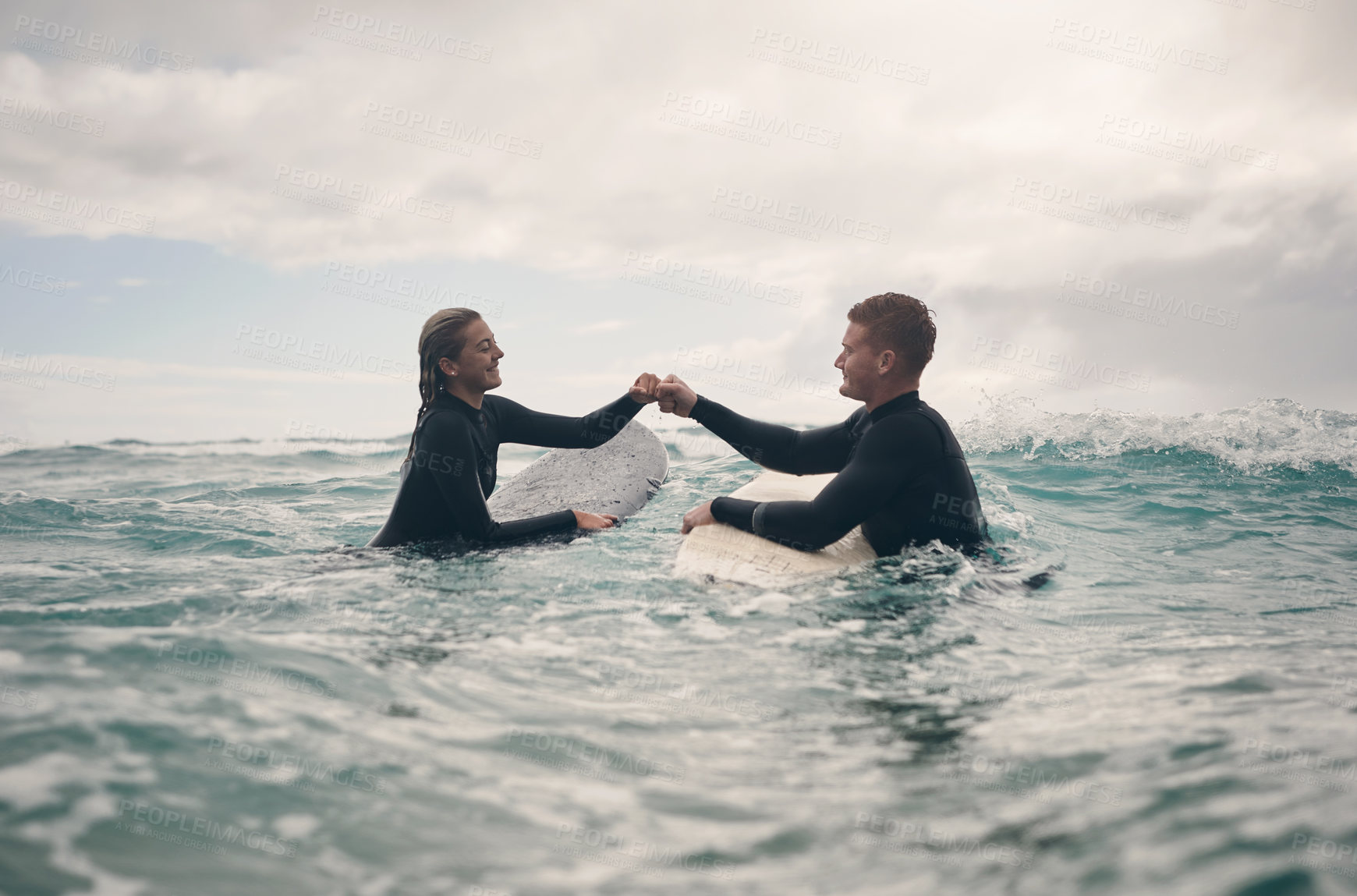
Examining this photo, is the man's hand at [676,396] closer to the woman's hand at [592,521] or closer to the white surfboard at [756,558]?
the woman's hand at [592,521]

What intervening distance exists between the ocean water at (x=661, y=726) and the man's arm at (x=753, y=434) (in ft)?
2.94

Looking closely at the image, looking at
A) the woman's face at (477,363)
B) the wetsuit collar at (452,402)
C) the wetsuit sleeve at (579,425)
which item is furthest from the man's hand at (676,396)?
the wetsuit collar at (452,402)

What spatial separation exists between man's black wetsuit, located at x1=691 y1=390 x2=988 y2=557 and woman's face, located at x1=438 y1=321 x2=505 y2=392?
5.28ft

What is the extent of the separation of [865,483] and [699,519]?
3.68 feet

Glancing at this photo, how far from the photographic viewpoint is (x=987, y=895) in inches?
75.1

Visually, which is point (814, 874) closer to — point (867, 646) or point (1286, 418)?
point (867, 646)

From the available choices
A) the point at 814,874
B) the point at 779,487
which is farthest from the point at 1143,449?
the point at 814,874

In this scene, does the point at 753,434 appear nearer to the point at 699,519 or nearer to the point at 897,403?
the point at 699,519

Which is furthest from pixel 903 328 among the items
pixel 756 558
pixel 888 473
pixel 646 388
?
pixel 646 388

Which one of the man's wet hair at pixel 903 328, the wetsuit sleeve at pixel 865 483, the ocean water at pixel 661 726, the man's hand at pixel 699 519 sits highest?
the man's wet hair at pixel 903 328

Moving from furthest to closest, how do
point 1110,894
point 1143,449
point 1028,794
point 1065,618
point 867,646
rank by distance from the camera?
point 1143,449 → point 1065,618 → point 867,646 → point 1028,794 → point 1110,894

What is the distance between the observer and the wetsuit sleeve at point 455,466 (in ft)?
15.5

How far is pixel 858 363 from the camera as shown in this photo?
15.1ft

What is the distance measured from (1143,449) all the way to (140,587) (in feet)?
35.4
